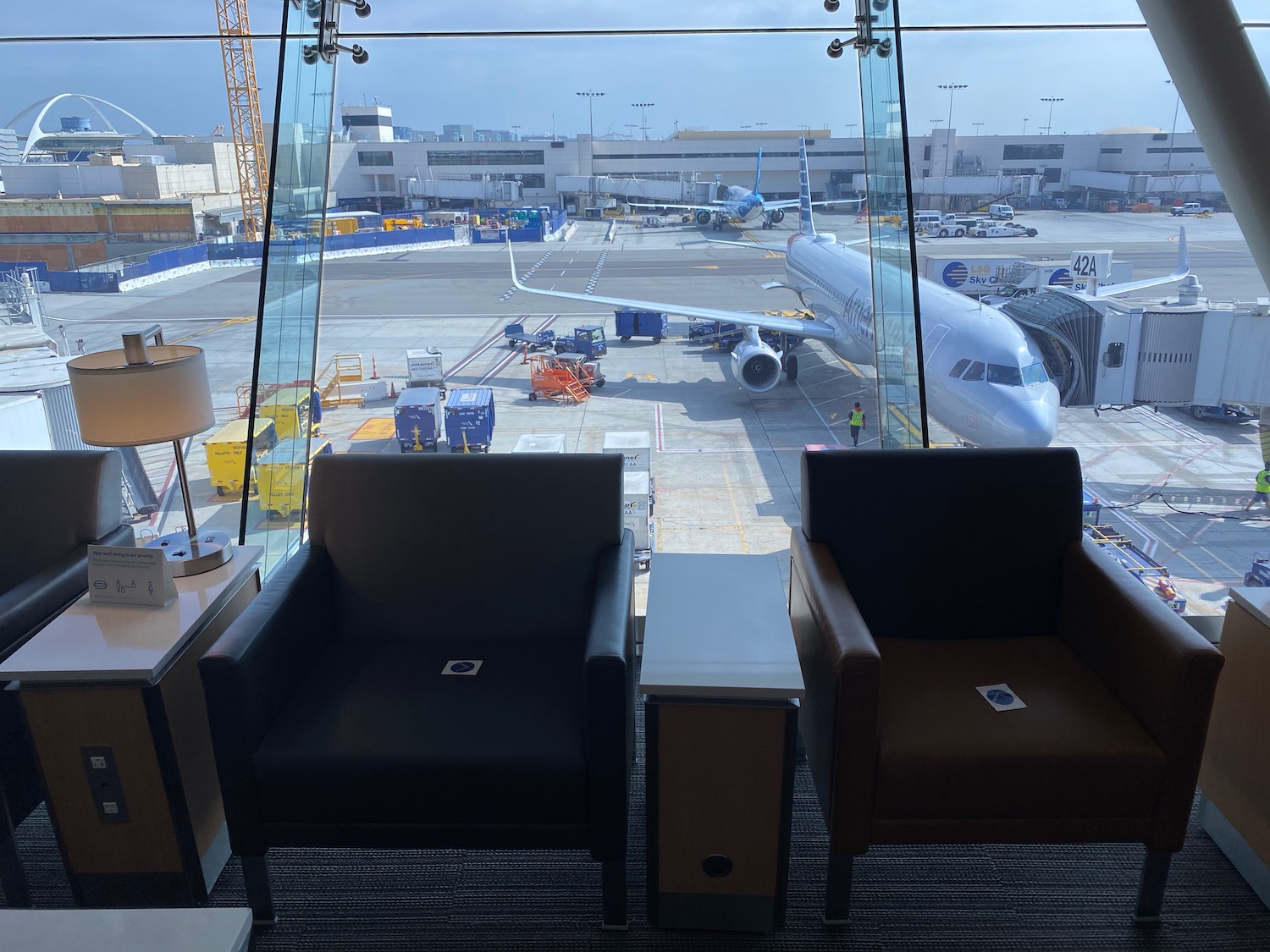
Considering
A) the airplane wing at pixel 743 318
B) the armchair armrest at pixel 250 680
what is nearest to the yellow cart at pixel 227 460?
the armchair armrest at pixel 250 680

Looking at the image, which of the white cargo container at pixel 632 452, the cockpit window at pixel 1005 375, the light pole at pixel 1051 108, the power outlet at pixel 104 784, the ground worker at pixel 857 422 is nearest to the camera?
the power outlet at pixel 104 784

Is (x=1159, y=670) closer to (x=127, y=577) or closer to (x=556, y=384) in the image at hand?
(x=127, y=577)

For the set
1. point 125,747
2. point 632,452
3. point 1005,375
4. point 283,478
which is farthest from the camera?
point 1005,375

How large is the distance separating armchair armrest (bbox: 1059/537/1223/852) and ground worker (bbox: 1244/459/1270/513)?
17.1ft

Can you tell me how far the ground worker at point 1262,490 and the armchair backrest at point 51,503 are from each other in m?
6.88

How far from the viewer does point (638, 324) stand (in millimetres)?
12195

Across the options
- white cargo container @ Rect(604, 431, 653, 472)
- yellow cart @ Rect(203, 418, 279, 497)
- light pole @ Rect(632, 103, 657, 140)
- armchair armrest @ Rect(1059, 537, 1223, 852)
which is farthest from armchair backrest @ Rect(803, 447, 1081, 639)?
yellow cart @ Rect(203, 418, 279, 497)

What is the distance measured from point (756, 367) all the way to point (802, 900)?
7.78 m

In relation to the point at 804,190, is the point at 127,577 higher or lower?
lower

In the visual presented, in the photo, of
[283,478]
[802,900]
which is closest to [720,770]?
[802,900]

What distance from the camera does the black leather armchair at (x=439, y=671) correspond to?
1518 millimetres

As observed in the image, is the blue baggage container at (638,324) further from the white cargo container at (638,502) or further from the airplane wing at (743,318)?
the white cargo container at (638,502)

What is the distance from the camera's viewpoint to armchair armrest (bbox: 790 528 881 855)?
1.46 meters

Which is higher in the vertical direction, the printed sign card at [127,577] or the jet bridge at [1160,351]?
the printed sign card at [127,577]
